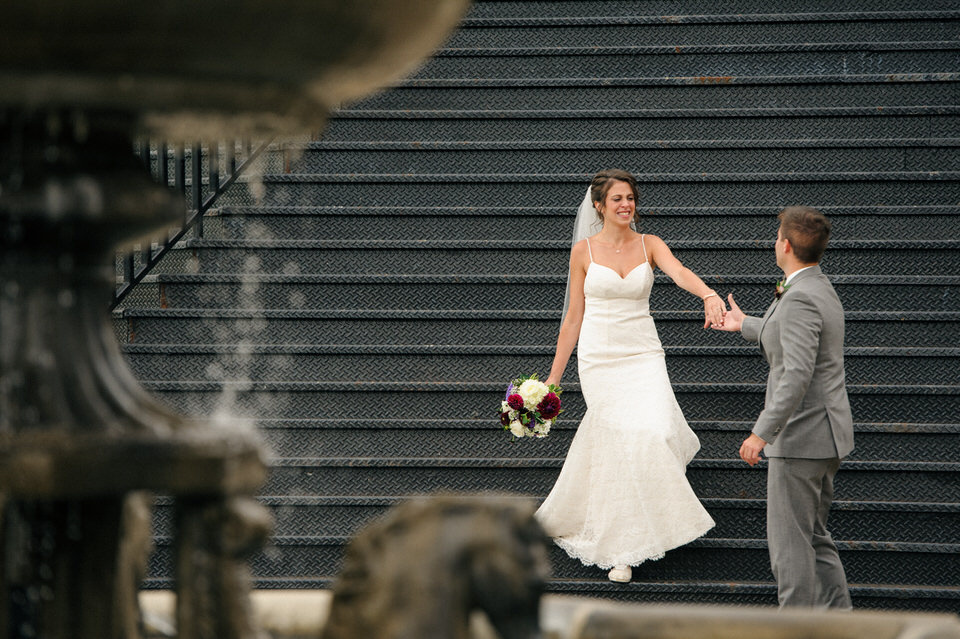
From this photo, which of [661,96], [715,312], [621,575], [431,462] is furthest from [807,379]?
[661,96]

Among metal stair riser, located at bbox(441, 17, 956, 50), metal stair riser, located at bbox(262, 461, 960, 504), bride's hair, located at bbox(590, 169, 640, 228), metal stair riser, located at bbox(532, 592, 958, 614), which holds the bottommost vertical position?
metal stair riser, located at bbox(532, 592, 958, 614)

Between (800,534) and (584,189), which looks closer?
(800,534)

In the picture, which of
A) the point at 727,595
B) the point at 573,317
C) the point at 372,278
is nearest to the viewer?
the point at 727,595

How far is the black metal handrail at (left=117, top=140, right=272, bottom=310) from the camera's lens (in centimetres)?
605

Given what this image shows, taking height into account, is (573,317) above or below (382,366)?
above

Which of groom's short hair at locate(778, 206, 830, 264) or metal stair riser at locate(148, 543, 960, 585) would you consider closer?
groom's short hair at locate(778, 206, 830, 264)

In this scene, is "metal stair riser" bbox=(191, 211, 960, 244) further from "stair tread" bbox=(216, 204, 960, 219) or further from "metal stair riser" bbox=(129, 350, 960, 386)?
"metal stair riser" bbox=(129, 350, 960, 386)

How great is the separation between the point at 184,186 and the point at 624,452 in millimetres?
2998

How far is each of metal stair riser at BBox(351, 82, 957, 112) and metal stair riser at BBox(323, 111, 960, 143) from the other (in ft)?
0.40

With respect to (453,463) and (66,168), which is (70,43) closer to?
(66,168)

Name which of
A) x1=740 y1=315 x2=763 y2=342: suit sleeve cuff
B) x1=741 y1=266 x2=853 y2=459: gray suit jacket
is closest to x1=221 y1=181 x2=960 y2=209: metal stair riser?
x1=740 y1=315 x2=763 y2=342: suit sleeve cuff

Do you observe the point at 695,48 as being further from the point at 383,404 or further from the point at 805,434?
the point at 805,434

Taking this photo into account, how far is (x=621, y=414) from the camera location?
221 inches

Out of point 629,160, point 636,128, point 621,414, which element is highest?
point 636,128
